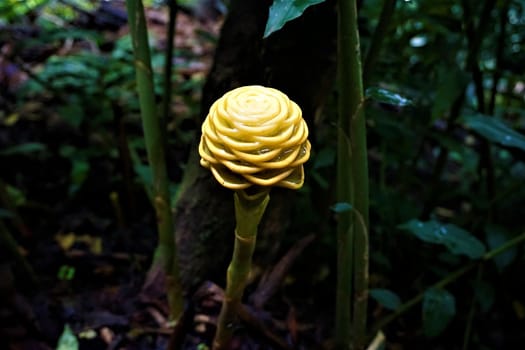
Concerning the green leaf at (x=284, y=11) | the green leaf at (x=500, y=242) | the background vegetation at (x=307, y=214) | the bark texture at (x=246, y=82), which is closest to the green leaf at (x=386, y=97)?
the background vegetation at (x=307, y=214)

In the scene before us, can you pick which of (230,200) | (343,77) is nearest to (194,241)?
(230,200)

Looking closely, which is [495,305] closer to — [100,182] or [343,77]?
[343,77]

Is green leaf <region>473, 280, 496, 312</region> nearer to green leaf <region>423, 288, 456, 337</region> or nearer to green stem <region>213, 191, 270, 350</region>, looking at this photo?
green leaf <region>423, 288, 456, 337</region>

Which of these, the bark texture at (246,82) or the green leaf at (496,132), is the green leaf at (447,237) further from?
the bark texture at (246,82)

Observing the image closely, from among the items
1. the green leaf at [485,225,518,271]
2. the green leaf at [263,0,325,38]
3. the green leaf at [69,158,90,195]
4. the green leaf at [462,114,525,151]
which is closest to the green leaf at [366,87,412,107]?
the green leaf at [263,0,325,38]

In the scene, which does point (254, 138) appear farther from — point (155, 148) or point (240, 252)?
point (155, 148)
